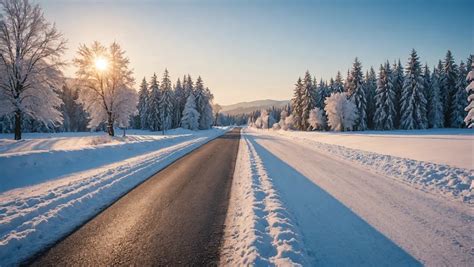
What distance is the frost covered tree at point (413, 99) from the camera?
153 feet

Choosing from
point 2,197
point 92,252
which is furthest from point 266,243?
point 2,197

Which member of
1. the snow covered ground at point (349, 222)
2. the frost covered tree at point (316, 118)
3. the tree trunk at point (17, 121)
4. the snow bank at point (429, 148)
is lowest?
the snow covered ground at point (349, 222)

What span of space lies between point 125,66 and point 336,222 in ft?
103

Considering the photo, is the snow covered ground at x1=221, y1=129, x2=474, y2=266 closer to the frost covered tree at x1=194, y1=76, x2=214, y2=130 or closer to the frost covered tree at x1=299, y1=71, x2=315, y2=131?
the frost covered tree at x1=299, y1=71, x2=315, y2=131

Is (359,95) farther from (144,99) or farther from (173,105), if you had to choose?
(144,99)

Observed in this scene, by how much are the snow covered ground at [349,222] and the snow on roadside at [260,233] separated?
16 mm

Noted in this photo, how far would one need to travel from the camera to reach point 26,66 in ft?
56.1

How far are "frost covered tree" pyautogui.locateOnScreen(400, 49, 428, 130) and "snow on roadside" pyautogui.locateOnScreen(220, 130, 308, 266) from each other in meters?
51.3

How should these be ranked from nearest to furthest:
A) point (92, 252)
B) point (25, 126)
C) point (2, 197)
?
point (92, 252) < point (2, 197) < point (25, 126)

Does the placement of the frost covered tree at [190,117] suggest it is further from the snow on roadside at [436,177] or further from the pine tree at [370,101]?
the snow on roadside at [436,177]

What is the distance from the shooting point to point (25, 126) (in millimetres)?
54500

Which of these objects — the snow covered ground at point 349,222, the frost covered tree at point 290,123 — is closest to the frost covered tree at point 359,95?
the frost covered tree at point 290,123

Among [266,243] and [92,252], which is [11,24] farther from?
[266,243]

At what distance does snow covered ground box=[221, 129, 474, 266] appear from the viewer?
3.88m
